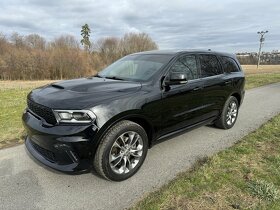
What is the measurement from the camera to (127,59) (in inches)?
209

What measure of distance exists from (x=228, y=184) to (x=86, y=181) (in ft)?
6.19

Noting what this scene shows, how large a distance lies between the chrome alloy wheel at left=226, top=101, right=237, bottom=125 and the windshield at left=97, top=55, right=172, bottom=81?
2300mm

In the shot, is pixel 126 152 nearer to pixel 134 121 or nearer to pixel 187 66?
pixel 134 121

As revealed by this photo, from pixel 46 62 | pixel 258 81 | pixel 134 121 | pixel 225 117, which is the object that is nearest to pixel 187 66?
pixel 134 121

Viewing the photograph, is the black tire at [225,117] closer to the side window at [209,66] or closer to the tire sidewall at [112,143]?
the side window at [209,66]

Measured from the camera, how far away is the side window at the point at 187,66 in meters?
4.54

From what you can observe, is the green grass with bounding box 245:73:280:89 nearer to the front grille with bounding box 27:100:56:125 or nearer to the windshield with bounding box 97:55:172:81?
the windshield with bounding box 97:55:172:81

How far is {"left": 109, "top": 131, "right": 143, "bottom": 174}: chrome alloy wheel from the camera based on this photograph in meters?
3.65

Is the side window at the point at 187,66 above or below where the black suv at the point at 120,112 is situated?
above

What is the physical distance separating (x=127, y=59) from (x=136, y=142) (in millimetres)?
2012

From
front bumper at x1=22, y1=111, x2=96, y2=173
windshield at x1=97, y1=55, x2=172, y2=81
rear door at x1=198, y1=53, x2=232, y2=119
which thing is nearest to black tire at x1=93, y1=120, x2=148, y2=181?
front bumper at x1=22, y1=111, x2=96, y2=173

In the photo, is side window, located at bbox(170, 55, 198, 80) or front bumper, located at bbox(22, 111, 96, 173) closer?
front bumper, located at bbox(22, 111, 96, 173)

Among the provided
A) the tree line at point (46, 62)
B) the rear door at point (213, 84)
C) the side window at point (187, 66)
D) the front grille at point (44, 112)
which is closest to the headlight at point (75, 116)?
the front grille at point (44, 112)

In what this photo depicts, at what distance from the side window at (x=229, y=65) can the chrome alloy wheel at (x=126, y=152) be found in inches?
122
